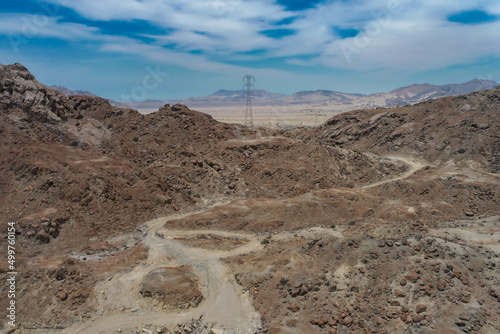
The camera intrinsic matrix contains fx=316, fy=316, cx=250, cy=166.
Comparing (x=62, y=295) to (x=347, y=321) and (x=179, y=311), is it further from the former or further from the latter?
(x=347, y=321)

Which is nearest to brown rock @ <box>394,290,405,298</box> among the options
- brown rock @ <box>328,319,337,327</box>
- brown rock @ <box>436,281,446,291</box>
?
brown rock @ <box>436,281,446,291</box>

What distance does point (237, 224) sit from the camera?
1218 inches

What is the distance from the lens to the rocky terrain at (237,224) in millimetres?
16422

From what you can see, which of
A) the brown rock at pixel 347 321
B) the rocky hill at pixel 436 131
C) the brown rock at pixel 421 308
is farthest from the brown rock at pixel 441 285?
the rocky hill at pixel 436 131

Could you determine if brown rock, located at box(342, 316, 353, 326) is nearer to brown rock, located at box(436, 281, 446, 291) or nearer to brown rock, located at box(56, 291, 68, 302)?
brown rock, located at box(436, 281, 446, 291)

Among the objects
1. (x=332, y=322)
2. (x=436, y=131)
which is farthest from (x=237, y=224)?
(x=436, y=131)

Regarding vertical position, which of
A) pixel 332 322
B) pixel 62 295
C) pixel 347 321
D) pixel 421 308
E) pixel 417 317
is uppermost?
pixel 421 308

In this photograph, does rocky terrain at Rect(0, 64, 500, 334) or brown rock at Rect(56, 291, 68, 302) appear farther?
brown rock at Rect(56, 291, 68, 302)

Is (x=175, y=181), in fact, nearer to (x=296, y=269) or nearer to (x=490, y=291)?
(x=296, y=269)

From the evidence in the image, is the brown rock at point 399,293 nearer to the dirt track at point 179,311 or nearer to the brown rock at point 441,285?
the brown rock at point 441,285

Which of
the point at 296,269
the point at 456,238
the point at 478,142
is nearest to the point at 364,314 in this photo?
the point at 296,269

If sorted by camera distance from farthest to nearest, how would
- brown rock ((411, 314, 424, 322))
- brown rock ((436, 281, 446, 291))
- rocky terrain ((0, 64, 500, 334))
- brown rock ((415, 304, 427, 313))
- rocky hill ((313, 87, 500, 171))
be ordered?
rocky hill ((313, 87, 500, 171))
rocky terrain ((0, 64, 500, 334))
brown rock ((436, 281, 446, 291))
brown rock ((415, 304, 427, 313))
brown rock ((411, 314, 424, 322))

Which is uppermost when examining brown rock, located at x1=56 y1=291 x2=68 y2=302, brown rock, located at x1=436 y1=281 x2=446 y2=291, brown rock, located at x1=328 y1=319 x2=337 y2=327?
brown rock, located at x1=436 y1=281 x2=446 y2=291

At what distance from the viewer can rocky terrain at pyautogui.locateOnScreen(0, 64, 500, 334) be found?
1642cm
